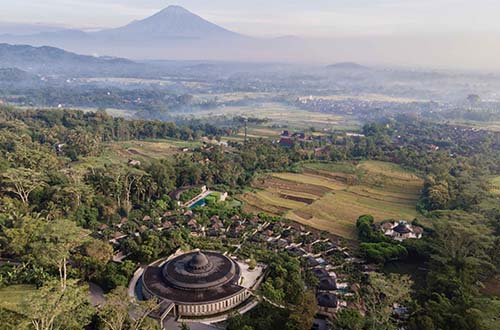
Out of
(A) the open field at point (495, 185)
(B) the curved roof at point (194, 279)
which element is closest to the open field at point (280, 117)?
(A) the open field at point (495, 185)

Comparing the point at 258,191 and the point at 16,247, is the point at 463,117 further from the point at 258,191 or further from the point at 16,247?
the point at 16,247

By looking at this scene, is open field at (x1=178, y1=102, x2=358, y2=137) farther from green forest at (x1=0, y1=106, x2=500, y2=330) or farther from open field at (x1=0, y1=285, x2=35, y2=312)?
open field at (x1=0, y1=285, x2=35, y2=312)

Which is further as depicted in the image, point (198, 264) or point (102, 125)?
point (102, 125)

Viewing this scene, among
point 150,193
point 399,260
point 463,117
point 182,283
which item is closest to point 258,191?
point 150,193

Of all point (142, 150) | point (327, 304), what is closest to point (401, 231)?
point (327, 304)

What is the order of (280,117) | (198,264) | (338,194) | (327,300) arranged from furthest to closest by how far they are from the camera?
(280,117)
(338,194)
(198,264)
(327,300)

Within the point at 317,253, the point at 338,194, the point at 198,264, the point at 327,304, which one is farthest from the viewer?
the point at 338,194

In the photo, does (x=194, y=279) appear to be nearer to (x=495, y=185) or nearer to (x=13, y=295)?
(x=13, y=295)
